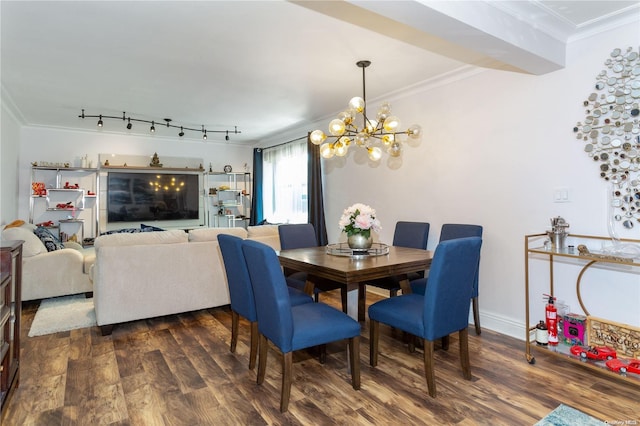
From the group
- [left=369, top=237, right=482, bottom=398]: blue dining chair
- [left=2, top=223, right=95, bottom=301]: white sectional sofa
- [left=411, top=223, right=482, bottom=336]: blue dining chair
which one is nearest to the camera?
[left=369, top=237, right=482, bottom=398]: blue dining chair

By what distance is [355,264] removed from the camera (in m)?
2.48

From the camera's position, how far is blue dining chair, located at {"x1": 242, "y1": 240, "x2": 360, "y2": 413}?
198 centimetres

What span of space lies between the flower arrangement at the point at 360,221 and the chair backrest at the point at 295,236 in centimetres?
84

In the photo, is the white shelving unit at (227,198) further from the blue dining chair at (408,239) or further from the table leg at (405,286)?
the table leg at (405,286)

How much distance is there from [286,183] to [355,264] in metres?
4.30

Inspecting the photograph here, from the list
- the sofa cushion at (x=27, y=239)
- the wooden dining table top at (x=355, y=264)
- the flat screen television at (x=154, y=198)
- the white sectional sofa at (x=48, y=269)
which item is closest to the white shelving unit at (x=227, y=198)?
the flat screen television at (x=154, y=198)

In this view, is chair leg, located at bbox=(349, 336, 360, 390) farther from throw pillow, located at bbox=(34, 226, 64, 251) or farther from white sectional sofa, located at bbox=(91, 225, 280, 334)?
throw pillow, located at bbox=(34, 226, 64, 251)

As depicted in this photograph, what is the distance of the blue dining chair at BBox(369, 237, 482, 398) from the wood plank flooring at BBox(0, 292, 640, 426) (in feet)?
0.78

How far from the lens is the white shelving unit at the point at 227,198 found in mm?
7574

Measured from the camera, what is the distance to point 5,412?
78.6 inches

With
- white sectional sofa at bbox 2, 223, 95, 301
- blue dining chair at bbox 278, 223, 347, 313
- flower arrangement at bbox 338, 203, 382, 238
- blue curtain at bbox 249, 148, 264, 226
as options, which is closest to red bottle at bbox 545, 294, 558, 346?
flower arrangement at bbox 338, 203, 382, 238

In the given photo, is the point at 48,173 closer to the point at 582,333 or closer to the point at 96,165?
the point at 96,165

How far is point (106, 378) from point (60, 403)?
0.33 metres

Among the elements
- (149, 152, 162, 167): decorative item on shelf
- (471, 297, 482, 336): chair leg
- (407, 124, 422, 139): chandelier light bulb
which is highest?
(149, 152, 162, 167): decorative item on shelf
